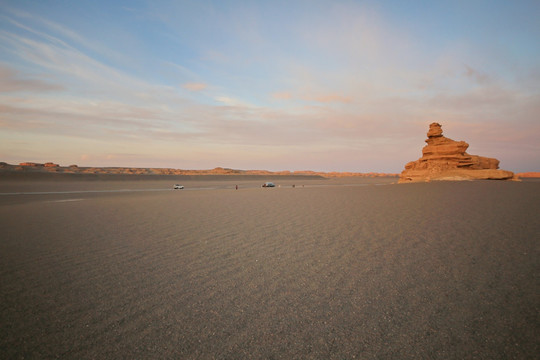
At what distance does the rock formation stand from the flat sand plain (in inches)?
1130

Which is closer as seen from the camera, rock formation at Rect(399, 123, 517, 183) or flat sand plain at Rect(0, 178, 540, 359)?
flat sand plain at Rect(0, 178, 540, 359)

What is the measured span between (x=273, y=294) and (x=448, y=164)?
132ft

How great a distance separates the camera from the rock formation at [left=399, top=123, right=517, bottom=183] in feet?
105

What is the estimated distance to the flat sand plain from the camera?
3.20 m

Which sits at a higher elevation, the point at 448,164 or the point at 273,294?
the point at 448,164

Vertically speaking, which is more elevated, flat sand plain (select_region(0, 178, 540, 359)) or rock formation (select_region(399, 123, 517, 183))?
rock formation (select_region(399, 123, 517, 183))

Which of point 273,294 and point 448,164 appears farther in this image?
point 448,164

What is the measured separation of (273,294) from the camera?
459cm

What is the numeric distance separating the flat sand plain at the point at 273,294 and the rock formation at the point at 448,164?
28707mm

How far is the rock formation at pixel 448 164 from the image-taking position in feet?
105

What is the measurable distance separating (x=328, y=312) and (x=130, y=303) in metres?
3.36

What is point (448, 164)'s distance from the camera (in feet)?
116

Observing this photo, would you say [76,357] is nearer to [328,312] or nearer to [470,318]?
[328,312]

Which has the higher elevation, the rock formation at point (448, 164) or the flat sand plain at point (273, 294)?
the rock formation at point (448, 164)
